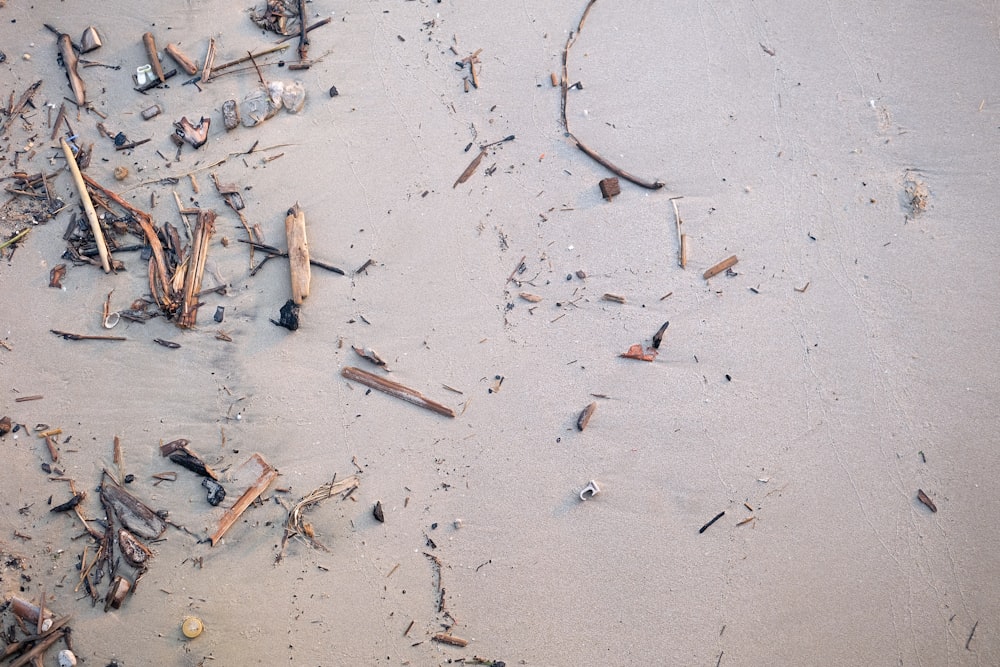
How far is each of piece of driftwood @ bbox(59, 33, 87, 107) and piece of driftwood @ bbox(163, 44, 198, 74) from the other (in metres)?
0.64

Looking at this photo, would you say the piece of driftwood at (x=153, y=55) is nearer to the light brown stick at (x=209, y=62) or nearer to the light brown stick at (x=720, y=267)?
the light brown stick at (x=209, y=62)

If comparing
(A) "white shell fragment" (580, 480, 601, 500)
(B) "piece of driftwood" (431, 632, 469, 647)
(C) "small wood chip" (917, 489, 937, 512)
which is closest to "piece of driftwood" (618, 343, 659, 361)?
(A) "white shell fragment" (580, 480, 601, 500)

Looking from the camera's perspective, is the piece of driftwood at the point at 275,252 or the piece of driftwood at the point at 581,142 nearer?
the piece of driftwood at the point at 275,252

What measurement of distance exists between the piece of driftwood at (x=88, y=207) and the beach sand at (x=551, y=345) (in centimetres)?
12

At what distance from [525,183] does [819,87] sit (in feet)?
7.80

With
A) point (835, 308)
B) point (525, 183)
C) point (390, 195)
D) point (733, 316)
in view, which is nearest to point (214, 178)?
point (390, 195)

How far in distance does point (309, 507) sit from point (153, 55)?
11.4ft

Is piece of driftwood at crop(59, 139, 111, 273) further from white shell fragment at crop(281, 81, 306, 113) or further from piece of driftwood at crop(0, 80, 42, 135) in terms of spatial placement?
white shell fragment at crop(281, 81, 306, 113)

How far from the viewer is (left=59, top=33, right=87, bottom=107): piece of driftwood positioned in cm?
458

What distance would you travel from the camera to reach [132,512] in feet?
13.2

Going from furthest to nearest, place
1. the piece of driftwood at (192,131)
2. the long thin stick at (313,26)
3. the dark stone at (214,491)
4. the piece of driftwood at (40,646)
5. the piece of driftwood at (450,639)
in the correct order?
1. the long thin stick at (313,26)
2. the piece of driftwood at (192,131)
3. the dark stone at (214,491)
4. the piece of driftwood at (450,639)
5. the piece of driftwood at (40,646)

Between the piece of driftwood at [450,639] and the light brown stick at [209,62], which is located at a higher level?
the light brown stick at [209,62]

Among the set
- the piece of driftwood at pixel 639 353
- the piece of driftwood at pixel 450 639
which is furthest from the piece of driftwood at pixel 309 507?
the piece of driftwood at pixel 639 353

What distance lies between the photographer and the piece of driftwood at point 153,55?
182 inches
